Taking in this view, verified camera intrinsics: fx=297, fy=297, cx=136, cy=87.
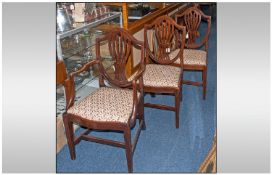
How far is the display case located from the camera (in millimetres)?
2428

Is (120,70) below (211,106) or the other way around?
the other way around

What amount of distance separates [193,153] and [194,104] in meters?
0.87

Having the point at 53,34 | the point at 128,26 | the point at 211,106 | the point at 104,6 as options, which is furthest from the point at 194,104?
the point at 53,34

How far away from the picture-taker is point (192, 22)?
3.21 m

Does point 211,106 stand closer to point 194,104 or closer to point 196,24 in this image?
point 194,104

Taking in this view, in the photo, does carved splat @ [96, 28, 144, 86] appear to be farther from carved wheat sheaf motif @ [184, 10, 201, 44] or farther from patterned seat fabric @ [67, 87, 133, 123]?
carved wheat sheaf motif @ [184, 10, 201, 44]

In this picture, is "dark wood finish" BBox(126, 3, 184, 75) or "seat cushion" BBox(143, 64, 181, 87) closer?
"seat cushion" BBox(143, 64, 181, 87)

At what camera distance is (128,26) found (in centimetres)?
316

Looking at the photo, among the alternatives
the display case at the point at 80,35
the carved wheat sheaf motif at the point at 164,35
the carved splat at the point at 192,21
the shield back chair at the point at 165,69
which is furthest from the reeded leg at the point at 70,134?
the carved splat at the point at 192,21

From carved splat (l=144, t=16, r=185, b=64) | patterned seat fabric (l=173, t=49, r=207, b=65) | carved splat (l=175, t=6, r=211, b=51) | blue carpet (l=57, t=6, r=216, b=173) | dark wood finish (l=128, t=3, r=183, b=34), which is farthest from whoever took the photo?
dark wood finish (l=128, t=3, r=183, b=34)

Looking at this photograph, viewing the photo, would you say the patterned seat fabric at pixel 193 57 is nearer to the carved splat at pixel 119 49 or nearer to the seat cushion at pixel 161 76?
the seat cushion at pixel 161 76

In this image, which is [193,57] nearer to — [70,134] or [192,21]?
[192,21]

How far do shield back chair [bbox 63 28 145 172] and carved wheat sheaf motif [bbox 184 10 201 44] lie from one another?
3.73ft

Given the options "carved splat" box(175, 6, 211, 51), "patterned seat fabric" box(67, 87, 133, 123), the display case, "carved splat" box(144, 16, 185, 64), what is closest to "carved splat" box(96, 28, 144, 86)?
"patterned seat fabric" box(67, 87, 133, 123)
